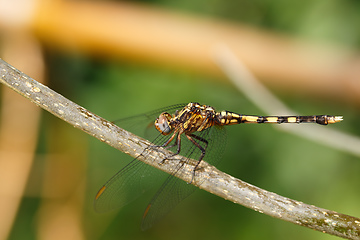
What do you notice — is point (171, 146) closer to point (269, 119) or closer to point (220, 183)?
point (220, 183)

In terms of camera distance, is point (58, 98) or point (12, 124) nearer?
point (58, 98)

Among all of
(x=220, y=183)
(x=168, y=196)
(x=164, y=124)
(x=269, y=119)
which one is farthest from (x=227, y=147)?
(x=220, y=183)

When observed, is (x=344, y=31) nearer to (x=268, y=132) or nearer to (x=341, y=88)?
(x=341, y=88)

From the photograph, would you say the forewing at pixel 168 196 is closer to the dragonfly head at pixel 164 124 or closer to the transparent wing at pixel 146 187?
the transparent wing at pixel 146 187

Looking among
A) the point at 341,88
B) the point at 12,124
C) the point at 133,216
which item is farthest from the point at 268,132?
the point at 12,124

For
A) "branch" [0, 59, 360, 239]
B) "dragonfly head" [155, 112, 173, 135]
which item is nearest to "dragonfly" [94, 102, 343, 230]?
"dragonfly head" [155, 112, 173, 135]

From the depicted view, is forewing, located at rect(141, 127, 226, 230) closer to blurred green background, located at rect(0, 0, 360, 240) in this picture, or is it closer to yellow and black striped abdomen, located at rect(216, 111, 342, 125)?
yellow and black striped abdomen, located at rect(216, 111, 342, 125)
